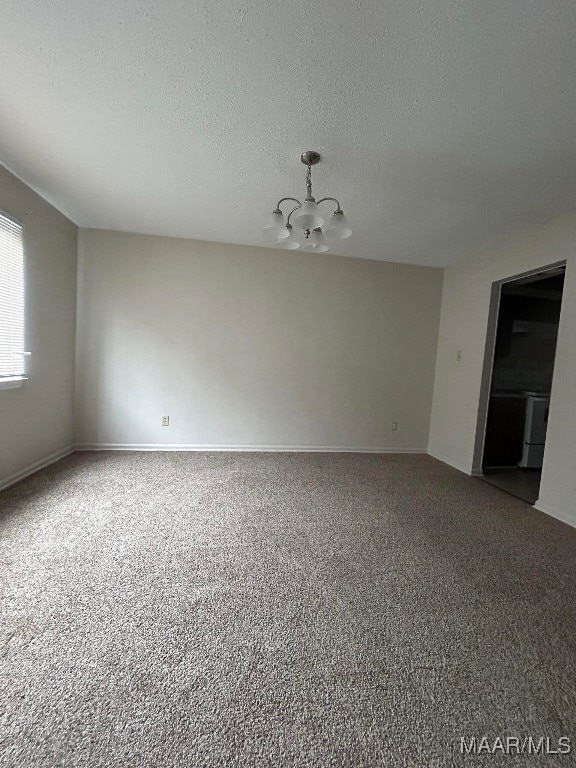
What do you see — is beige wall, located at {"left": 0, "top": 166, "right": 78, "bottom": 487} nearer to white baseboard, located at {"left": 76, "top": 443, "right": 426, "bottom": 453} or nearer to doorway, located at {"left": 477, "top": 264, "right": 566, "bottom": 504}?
white baseboard, located at {"left": 76, "top": 443, "right": 426, "bottom": 453}

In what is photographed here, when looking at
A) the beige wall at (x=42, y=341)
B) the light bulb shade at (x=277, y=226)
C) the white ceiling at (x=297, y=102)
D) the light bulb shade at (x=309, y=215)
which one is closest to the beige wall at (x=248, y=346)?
the beige wall at (x=42, y=341)

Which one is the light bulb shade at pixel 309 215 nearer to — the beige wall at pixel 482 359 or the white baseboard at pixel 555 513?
the beige wall at pixel 482 359

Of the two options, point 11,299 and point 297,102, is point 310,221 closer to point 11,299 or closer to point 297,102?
point 297,102

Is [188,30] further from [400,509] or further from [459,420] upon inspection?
[459,420]

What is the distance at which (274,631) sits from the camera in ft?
4.24

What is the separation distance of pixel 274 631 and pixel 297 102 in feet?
8.18

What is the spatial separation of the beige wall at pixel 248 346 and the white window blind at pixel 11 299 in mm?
910

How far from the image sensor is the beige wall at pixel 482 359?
2506mm

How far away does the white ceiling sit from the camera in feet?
4.01

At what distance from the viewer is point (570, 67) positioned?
133 centimetres

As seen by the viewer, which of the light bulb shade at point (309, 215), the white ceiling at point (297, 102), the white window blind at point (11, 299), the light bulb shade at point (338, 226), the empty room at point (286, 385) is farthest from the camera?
the white window blind at point (11, 299)

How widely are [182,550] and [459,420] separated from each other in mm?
3276

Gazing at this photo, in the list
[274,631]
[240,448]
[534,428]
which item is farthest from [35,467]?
[534,428]

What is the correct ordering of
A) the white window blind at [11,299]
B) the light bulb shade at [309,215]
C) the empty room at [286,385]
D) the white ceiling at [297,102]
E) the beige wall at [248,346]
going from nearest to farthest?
the empty room at [286,385] → the white ceiling at [297,102] → the light bulb shade at [309,215] → the white window blind at [11,299] → the beige wall at [248,346]
